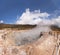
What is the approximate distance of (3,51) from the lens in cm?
1294

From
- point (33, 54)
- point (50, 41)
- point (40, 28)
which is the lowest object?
point (33, 54)

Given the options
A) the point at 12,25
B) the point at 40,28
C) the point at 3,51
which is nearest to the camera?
the point at 3,51

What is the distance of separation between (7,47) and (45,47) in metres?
3.15

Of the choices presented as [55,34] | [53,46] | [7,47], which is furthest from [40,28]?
[7,47]

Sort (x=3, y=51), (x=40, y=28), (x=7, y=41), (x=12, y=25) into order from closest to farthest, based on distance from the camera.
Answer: (x=3, y=51)
(x=7, y=41)
(x=40, y=28)
(x=12, y=25)

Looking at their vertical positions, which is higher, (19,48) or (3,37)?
(3,37)

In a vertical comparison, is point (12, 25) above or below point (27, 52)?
above

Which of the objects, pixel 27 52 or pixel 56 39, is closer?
pixel 27 52

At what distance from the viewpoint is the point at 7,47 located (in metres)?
13.2

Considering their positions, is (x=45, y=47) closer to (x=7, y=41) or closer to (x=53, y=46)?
(x=53, y=46)

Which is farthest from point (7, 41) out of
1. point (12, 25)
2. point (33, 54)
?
point (12, 25)

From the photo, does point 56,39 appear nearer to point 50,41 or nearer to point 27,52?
point 50,41

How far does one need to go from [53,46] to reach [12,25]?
8.24 metres

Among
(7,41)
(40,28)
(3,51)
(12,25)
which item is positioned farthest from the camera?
(12,25)
